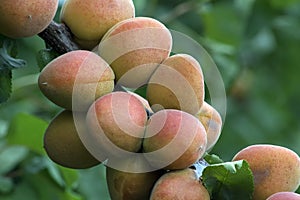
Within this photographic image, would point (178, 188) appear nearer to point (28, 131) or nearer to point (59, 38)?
point (59, 38)

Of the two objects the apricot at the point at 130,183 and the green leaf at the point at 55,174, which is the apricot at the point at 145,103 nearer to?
the apricot at the point at 130,183

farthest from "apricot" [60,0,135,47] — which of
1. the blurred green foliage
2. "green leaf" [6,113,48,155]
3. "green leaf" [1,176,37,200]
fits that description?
"green leaf" [1,176,37,200]

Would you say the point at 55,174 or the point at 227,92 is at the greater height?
the point at 55,174

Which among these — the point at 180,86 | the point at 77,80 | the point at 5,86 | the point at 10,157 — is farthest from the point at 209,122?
the point at 10,157

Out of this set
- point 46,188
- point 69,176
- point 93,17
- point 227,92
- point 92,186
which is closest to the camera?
point 93,17

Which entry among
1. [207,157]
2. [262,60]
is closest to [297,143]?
[262,60]

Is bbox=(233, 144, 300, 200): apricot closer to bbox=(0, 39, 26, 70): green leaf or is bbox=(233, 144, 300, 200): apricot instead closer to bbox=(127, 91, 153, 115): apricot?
bbox=(127, 91, 153, 115): apricot

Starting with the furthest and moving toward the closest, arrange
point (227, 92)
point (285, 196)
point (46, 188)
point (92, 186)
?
point (227, 92)
point (92, 186)
point (46, 188)
point (285, 196)
